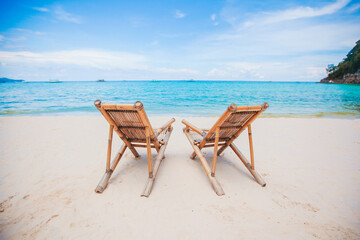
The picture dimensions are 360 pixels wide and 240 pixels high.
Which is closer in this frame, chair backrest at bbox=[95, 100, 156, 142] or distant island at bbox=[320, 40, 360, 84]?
chair backrest at bbox=[95, 100, 156, 142]

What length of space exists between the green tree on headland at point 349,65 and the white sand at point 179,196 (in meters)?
70.9

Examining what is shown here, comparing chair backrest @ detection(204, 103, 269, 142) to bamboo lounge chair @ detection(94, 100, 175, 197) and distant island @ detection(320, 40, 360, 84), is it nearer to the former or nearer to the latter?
bamboo lounge chair @ detection(94, 100, 175, 197)

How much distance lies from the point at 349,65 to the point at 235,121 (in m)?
77.9

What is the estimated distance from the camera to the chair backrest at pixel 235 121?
2.66 m

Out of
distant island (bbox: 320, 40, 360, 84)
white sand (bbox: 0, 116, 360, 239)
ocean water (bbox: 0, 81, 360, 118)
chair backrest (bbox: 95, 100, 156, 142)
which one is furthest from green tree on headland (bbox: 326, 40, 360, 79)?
chair backrest (bbox: 95, 100, 156, 142)

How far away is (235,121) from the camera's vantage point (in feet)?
9.58

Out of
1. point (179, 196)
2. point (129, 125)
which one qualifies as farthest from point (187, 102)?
point (179, 196)

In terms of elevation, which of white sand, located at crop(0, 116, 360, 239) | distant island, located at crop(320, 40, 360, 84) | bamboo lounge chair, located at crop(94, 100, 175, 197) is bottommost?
white sand, located at crop(0, 116, 360, 239)

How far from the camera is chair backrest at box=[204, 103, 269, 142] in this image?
2660mm

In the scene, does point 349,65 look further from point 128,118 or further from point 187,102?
point 128,118

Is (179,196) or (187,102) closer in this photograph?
(179,196)

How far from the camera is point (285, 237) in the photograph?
78.0 inches

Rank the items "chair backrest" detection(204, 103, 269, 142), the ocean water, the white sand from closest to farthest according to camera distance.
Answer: the white sand
"chair backrest" detection(204, 103, 269, 142)
the ocean water

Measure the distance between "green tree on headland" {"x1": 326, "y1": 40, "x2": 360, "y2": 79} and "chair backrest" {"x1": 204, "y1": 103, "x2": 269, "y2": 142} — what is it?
236 feet
